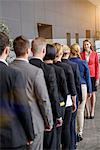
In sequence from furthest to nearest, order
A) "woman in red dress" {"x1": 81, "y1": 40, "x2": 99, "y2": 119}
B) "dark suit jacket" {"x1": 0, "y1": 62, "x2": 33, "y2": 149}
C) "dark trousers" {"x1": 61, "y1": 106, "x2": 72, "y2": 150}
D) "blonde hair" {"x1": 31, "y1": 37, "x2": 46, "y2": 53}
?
"woman in red dress" {"x1": 81, "y1": 40, "x2": 99, "y2": 119} < "dark trousers" {"x1": 61, "y1": 106, "x2": 72, "y2": 150} < "blonde hair" {"x1": 31, "y1": 37, "x2": 46, "y2": 53} < "dark suit jacket" {"x1": 0, "y1": 62, "x2": 33, "y2": 149}

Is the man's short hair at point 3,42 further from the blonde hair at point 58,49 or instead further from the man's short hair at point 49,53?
the blonde hair at point 58,49

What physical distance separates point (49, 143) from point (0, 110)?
1.12 m

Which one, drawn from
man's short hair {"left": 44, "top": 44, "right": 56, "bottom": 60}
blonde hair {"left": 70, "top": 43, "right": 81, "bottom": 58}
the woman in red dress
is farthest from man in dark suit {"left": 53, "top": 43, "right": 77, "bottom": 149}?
the woman in red dress

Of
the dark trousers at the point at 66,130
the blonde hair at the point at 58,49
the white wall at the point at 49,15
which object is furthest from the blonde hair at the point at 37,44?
the white wall at the point at 49,15

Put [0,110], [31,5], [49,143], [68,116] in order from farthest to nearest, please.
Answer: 1. [31,5]
2. [68,116]
3. [49,143]
4. [0,110]

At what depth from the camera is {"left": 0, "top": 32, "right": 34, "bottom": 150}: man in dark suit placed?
2.16 meters

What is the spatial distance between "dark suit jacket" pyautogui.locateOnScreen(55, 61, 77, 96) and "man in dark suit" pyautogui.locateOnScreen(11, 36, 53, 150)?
3.23 ft

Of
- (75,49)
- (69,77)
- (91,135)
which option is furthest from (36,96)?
(91,135)

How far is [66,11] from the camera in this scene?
11016 mm

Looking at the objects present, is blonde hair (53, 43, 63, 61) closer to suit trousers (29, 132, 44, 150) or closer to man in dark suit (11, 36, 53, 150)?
man in dark suit (11, 36, 53, 150)

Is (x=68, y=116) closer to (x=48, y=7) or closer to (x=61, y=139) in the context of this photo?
(x=61, y=139)

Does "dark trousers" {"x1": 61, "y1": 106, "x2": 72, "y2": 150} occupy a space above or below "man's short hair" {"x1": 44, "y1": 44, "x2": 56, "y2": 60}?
below

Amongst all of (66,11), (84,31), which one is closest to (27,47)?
(66,11)

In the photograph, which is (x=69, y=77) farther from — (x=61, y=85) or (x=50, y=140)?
(x=50, y=140)
